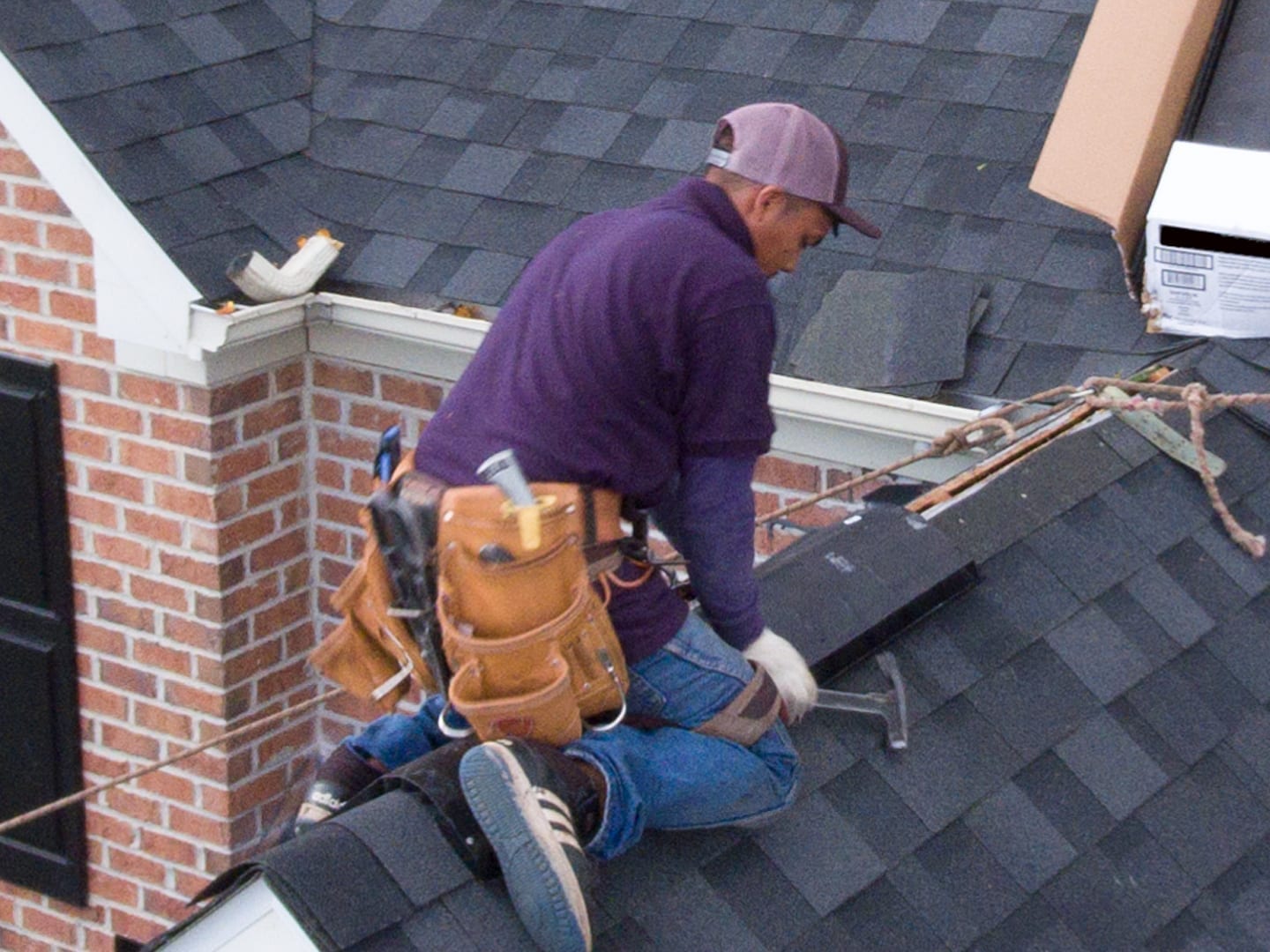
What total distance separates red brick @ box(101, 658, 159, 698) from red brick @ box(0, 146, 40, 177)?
161 centimetres

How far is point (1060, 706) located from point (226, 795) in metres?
3.25

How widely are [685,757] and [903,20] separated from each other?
3130 mm

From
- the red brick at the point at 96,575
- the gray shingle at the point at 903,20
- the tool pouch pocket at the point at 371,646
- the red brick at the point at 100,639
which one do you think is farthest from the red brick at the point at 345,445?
the tool pouch pocket at the point at 371,646

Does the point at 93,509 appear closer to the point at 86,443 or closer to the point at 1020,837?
the point at 86,443

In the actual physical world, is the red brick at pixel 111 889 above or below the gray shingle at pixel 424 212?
below

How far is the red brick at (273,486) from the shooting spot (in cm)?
559

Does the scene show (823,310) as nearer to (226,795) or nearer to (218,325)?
(218,325)

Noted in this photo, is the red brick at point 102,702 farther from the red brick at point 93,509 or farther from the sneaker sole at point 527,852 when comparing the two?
the sneaker sole at point 527,852

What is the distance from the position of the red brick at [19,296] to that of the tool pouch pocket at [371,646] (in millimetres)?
2882

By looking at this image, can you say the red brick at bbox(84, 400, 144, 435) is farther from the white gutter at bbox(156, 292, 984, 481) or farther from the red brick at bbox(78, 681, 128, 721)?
the red brick at bbox(78, 681, 128, 721)

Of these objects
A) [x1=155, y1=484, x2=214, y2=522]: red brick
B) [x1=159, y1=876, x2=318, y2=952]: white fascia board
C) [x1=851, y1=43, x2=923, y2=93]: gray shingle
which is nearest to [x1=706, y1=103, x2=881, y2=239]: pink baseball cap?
[x1=159, y1=876, x2=318, y2=952]: white fascia board

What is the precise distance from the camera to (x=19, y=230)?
5418mm

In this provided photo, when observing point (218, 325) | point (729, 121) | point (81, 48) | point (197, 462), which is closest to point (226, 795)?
point (197, 462)

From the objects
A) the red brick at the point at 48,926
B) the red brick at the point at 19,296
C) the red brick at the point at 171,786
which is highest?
the red brick at the point at 19,296
